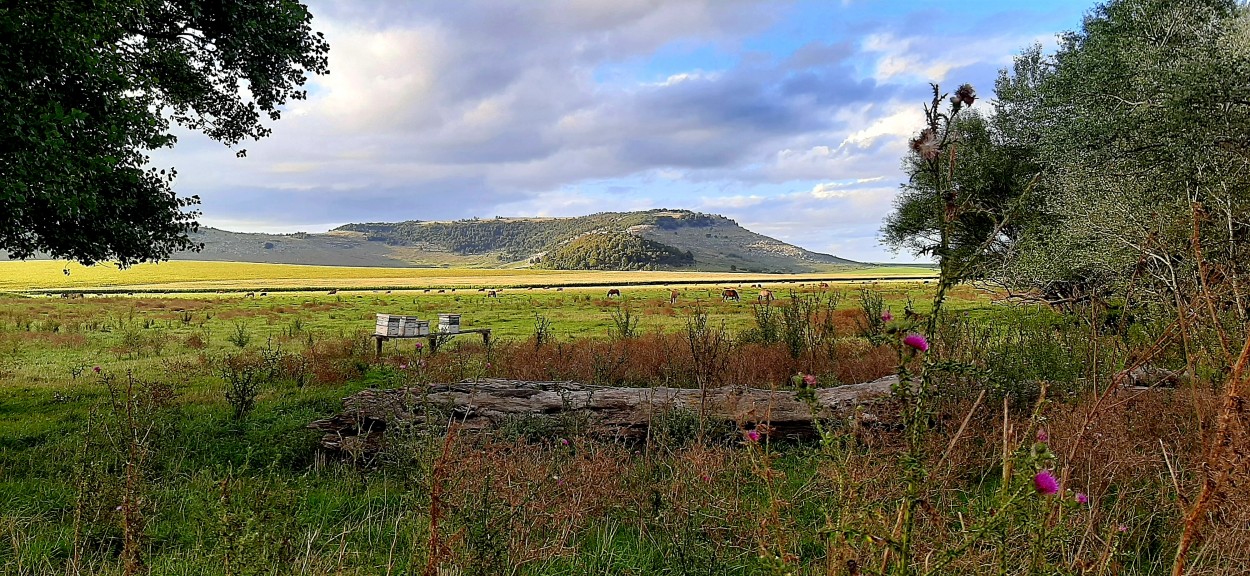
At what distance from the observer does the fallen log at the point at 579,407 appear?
287 inches

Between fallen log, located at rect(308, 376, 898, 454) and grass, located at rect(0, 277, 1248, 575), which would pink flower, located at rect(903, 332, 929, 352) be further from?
fallen log, located at rect(308, 376, 898, 454)

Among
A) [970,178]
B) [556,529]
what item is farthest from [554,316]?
[556,529]

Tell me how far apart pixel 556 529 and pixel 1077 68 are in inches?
816

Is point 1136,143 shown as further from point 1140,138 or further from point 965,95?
point 965,95

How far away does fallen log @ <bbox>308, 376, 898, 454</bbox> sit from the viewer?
24.0ft

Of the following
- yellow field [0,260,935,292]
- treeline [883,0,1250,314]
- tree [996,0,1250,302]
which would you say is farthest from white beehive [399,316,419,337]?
yellow field [0,260,935,292]

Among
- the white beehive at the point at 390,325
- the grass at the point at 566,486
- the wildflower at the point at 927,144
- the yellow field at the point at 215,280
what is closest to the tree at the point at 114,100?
the grass at the point at 566,486

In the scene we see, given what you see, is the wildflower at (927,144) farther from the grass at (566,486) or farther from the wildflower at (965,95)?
the grass at (566,486)

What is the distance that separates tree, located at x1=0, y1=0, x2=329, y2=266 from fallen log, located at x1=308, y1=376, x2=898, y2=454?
3.58 m

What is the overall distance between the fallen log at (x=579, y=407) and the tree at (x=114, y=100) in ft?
11.7

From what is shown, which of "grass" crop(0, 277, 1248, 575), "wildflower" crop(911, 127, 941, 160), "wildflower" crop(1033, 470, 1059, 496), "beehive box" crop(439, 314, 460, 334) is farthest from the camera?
"beehive box" crop(439, 314, 460, 334)

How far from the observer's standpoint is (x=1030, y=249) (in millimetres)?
17109

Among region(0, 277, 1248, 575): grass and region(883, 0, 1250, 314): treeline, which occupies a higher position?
region(883, 0, 1250, 314): treeline

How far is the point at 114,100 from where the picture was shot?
7.56 meters
